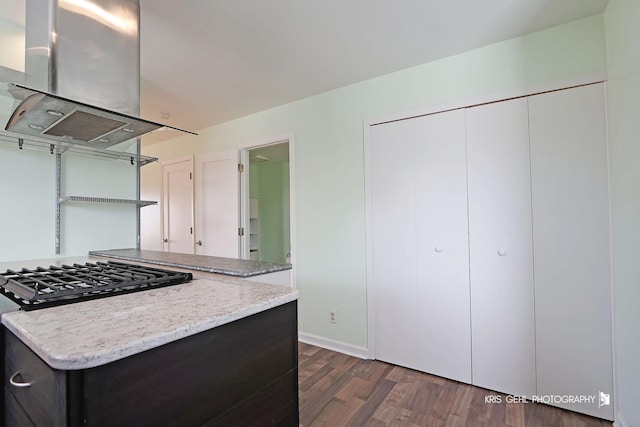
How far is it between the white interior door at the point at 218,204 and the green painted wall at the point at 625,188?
10.3ft

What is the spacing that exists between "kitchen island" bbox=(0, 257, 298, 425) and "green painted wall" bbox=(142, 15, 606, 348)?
5.52 ft

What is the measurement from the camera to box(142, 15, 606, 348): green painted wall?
1.89 meters

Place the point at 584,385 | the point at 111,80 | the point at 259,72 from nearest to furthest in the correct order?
the point at 111,80 < the point at 584,385 < the point at 259,72

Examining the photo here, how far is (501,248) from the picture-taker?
79.3 inches

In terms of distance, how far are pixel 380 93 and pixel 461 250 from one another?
1.43m

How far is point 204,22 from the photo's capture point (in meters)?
1.78

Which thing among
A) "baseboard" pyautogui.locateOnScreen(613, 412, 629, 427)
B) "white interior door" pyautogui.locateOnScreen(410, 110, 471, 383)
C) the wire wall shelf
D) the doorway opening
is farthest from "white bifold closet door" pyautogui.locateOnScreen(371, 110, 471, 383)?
the doorway opening

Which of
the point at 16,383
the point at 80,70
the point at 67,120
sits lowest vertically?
the point at 16,383

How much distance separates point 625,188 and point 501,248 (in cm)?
70

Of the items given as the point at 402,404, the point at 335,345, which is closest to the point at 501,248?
the point at 402,404

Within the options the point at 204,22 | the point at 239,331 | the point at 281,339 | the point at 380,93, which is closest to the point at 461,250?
the point at 380,93

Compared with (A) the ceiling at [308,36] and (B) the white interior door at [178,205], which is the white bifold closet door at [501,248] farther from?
(B) the white interior door at [178,205]

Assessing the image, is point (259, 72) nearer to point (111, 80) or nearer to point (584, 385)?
point (111, 80)

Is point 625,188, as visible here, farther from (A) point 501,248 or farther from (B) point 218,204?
(B) point 218,204
